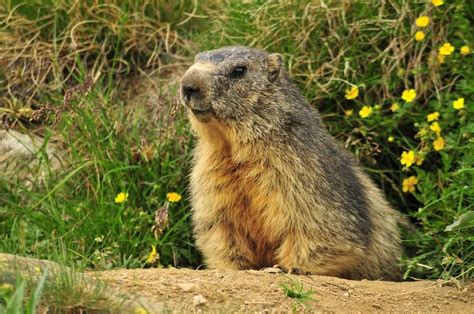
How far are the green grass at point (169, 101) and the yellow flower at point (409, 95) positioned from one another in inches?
3.8

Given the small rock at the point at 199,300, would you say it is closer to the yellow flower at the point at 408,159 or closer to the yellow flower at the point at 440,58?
the yellow flower at the point at 408,159

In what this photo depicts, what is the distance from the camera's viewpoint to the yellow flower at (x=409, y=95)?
21.1 ft

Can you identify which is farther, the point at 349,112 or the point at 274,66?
the point at 349,112

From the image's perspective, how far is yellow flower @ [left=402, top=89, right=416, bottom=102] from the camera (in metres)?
6.45

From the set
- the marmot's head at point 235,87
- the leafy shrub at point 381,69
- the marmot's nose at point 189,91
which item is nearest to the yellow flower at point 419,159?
the leafy shrub at point 381,69

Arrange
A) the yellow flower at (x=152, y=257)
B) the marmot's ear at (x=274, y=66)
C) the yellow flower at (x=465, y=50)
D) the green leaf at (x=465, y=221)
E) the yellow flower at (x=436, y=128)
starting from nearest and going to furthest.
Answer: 1. the green leaf at (x=465, y=221)
2. the marmot's ear at (x=274, y=66)
3. the yellow flower at (x=152, y=257)
4. the yellow flower at (x=436, y=128)
5. the yellow flower at (x=465, y=50)

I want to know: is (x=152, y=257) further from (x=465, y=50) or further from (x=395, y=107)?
(x=465, y=50)

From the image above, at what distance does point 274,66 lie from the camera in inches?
225

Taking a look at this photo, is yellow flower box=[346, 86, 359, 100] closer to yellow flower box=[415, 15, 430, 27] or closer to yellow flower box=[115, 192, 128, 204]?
yellow flower box=[415, 15, 430, 27]

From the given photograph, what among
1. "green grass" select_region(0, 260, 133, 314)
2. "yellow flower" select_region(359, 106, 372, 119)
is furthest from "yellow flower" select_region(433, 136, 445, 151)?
"green grass" select_region(0, 260, 133, 314)

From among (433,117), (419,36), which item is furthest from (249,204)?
(419,36)

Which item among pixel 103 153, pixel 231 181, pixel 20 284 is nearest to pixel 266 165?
pixel 231 181

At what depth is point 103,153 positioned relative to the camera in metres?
6.45

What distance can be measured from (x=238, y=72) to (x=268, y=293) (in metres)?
1.67
